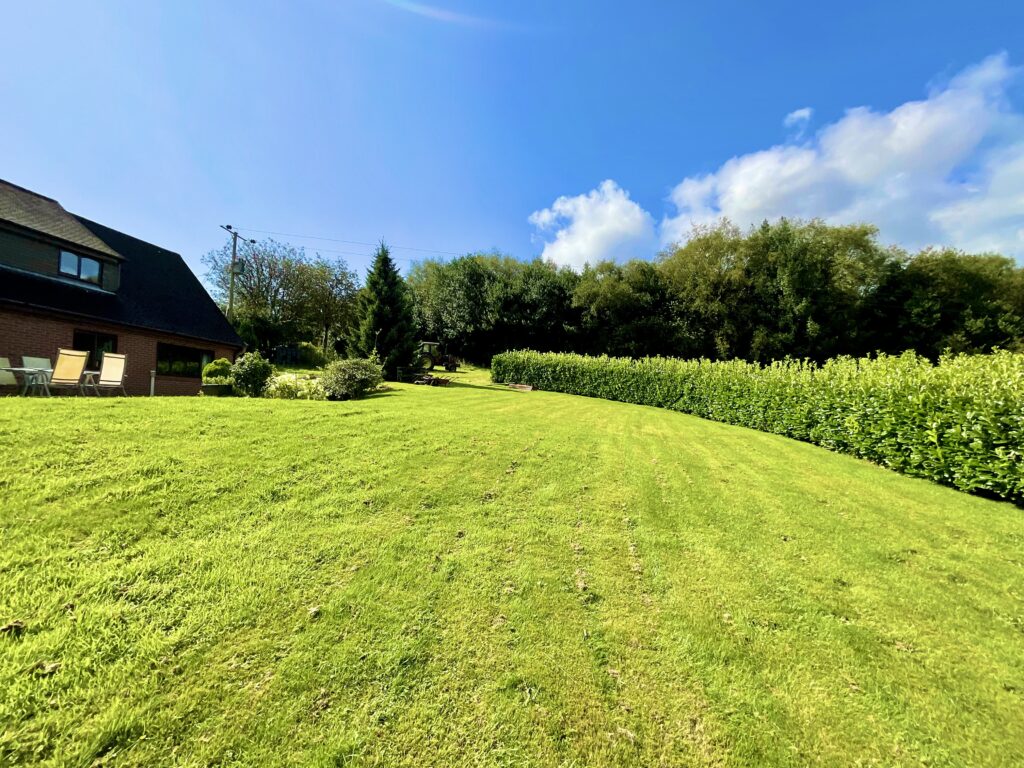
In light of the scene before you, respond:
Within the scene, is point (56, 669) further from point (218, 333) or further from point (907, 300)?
point (907, 300)

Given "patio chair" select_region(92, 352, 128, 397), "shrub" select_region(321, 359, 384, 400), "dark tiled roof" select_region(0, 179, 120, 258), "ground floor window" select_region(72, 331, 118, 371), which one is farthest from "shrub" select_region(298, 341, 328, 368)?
"patio chair" select_region(92, 352, 128, 397)

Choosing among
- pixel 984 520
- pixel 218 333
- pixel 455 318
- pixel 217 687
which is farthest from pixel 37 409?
pixel 455 318

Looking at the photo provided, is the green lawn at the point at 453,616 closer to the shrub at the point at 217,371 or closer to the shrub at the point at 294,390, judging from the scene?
the shrub at the point at 294,390

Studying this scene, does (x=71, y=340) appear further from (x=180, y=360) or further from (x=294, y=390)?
(x=294, y=390)

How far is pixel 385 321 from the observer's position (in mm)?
18000

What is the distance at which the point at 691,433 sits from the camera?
992 centimetres

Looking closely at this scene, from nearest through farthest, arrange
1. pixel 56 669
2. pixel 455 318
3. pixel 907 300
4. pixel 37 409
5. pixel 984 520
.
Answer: pixel 56 669 < pixel 37 409 < pixel 984 520 < pixel 907 300 < pixel 455 318

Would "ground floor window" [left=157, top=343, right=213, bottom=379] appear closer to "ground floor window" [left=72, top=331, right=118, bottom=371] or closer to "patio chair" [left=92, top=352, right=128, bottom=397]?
"ground floor window" [left=72, top=331, right=118, bottom=371]

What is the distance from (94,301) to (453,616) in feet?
60.3

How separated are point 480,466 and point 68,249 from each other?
1775cm

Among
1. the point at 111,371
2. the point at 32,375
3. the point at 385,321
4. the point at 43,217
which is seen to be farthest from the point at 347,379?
the point at 43,217

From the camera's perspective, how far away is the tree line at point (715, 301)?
2675cm

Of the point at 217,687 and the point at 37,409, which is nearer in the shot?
the point at 217,687

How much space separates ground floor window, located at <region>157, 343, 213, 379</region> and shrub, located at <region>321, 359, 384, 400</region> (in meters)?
8.39
